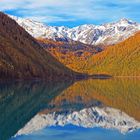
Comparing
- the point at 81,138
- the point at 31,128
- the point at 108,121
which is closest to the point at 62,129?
the point at 31,128

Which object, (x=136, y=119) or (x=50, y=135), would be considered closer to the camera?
(x=50, y=135)

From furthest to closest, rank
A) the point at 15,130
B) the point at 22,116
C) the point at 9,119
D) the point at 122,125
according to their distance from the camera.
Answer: the point at 22,116, the point at 9,119, the point at 122,125, the point at 15,130

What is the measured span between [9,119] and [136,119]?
71.7ft

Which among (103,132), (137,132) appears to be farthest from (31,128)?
(137,132)

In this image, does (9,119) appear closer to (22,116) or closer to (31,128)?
(22,116)

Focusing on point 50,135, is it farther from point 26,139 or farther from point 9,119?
point 9,119

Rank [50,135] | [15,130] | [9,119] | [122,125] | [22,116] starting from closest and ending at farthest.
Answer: [50,135] < [15,130] < [122,125] < [9,119] < [22,116]

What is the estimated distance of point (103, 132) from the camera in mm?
54438

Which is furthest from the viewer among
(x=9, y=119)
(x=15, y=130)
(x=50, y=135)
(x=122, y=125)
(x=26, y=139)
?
(x=9, y=119)

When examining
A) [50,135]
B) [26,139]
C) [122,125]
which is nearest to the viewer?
[26,139]

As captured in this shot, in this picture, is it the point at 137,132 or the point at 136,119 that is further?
the point at 136,119

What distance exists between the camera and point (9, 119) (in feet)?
224

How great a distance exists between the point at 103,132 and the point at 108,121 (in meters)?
15.0

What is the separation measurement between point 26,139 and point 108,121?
2451 centimetres
